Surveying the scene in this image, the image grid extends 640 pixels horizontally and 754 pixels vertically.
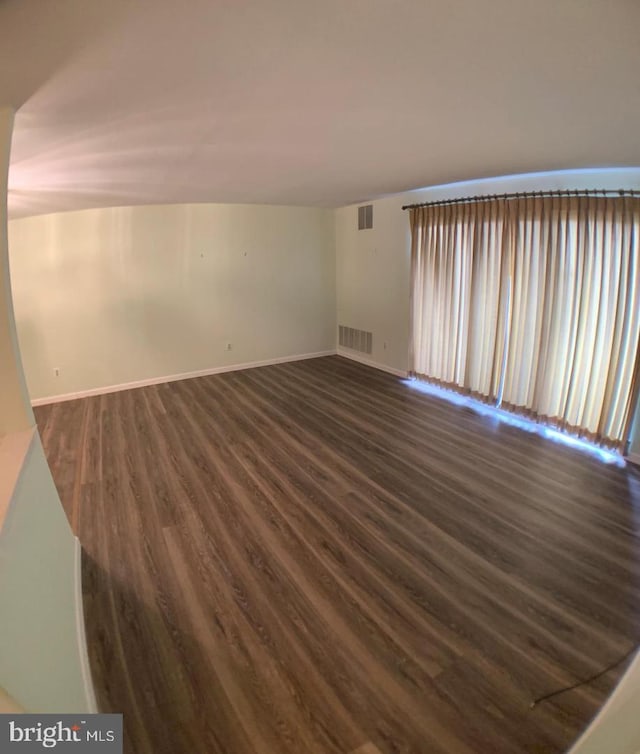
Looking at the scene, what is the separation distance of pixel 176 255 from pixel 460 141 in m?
4.32

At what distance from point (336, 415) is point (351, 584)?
2.38 metres

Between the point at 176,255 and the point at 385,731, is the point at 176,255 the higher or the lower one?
the higher one

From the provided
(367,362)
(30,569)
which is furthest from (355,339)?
(30,569)

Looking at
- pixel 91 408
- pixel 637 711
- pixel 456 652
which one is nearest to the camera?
pixel 637 711

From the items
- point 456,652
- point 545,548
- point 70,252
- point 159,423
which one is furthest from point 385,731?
point 70,252

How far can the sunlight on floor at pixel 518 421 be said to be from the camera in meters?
3.39

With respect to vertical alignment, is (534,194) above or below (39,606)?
above

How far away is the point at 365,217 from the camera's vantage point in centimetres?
587

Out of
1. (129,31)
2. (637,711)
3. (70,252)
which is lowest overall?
(637,711)

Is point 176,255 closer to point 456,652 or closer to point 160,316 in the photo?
point 160,316

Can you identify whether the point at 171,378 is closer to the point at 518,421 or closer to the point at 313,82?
the point at 518,421

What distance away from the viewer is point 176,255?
18.0 ft

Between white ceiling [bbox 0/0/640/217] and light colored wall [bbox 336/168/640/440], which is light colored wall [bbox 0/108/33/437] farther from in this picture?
light colored wall [bbox 336/168/640/440]

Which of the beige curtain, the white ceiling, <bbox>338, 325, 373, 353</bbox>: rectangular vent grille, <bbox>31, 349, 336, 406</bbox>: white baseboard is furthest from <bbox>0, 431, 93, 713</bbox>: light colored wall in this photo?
<bbox>338, 325, 373, 353</bbox>: rectangular vent grille
